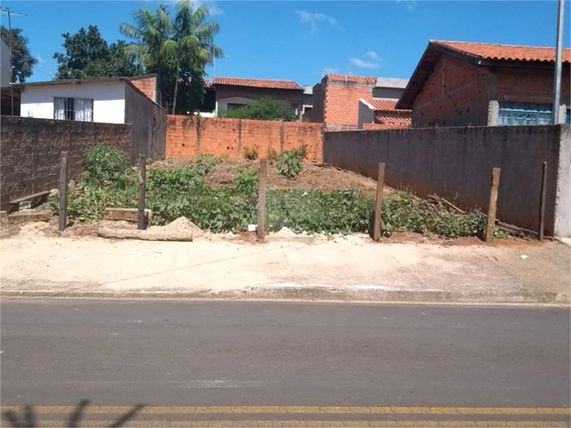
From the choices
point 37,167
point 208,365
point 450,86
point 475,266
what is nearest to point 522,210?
point 475,266

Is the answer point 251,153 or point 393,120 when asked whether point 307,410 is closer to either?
point 251,153

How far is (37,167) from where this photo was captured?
44.1 ft

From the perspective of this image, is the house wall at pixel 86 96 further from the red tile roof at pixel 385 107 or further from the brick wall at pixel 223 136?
the red tile roof at pixel 385 107

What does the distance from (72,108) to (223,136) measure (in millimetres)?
10732

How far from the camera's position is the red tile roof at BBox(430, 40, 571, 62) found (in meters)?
18.9

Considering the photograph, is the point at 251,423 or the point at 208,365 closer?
the point at 251,423

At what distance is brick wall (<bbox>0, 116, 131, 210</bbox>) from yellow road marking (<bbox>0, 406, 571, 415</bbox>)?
8.00m

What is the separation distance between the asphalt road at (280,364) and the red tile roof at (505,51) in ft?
42.7

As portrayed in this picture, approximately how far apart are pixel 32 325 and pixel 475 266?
6363 mm

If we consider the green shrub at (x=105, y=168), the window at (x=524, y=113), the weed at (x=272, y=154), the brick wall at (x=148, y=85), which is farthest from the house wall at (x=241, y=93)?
the green shrub at (x=105, y=168)

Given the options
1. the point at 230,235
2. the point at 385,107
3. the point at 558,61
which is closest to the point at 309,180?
the point at 558,61

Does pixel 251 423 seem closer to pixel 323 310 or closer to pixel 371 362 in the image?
pixel 371 362

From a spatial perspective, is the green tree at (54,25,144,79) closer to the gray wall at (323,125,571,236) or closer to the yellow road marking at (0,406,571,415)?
the gray wall at (323,125,571,236)

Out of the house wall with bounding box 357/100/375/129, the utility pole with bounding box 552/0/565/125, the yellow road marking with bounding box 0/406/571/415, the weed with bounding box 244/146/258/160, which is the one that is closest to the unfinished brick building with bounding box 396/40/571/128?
the utility pole with bounding box 552/0/565/125
